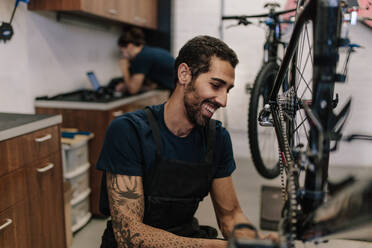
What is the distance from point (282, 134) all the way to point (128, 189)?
457 mm

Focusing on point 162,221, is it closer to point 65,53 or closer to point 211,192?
point 211,192

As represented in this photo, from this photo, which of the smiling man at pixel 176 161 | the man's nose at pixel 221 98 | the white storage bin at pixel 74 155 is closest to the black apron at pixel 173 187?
the smiling man at pixel 176 161

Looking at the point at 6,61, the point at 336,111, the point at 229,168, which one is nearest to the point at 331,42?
the point at 336,111

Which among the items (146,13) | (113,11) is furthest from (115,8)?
(146,13)

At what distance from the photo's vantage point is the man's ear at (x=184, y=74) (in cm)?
105

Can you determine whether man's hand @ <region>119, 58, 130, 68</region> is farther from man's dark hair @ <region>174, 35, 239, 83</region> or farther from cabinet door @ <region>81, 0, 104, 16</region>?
man's dark hair @ <region>174, 35, 239, 83</region>

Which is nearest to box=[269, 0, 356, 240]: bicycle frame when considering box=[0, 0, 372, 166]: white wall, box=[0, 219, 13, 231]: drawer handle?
box=[0, 0, 372, 166]: white wall

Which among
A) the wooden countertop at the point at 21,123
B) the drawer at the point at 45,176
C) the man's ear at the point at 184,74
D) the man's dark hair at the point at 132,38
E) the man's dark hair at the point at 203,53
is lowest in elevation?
the drawer at the point at 45,176

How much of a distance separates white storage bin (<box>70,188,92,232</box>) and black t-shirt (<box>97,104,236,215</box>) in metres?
1.08

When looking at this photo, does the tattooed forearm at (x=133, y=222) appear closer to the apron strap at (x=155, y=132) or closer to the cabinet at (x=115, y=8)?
the apron strap at (x=155, y=132)

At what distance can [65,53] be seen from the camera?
2.53 metres

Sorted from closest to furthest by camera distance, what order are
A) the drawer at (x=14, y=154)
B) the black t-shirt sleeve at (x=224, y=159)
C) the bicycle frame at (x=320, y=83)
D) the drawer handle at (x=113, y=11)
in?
the bicycle frame at (x=320, y=83) < the black t-shirt sleeve at (x=224, y=159) < the drawer at (x=14, y=154) < the drawer handle at (x=113, y=11)

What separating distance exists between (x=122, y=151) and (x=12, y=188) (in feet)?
1.88

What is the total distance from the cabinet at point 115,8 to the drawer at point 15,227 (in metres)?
1.24
